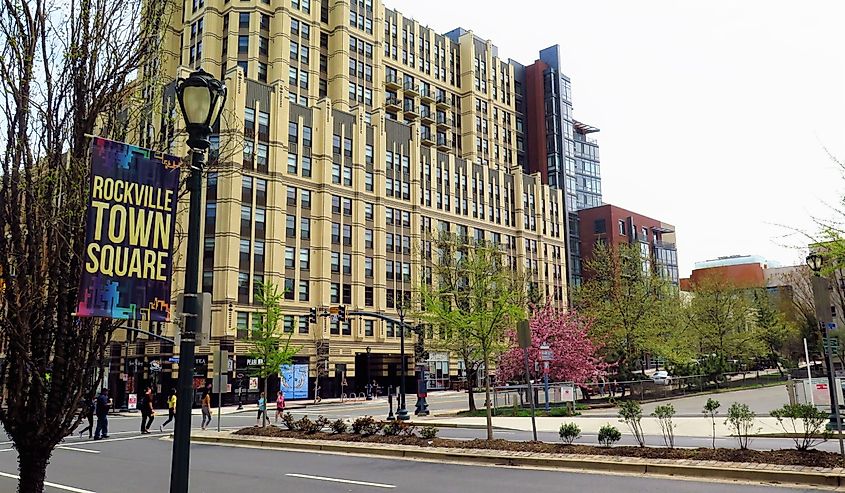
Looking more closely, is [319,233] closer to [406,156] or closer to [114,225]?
[406,156]

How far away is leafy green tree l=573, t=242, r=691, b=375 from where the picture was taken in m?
43.0

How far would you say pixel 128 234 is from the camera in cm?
755

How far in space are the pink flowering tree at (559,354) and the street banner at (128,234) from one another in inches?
1231

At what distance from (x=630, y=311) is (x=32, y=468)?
39491mm

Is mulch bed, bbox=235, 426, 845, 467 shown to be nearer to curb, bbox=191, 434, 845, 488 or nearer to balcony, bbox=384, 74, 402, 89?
curb, bbox=191, 434, 845, 488

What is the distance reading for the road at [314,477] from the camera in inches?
483

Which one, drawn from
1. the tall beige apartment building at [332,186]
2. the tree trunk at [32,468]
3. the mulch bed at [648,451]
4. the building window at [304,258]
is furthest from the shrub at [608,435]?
the building window at [304,258]

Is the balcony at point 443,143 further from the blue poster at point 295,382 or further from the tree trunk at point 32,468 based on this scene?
the tree trunk at point 32,468

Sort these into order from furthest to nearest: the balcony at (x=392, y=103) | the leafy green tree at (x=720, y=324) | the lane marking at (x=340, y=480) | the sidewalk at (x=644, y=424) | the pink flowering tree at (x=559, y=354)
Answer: the balcony at (x=392, y=103) < the leafy green tree at (x=720, y=324) < the pink flowering tree at (x=559, y=354) < the sidewalk at (x=644, y=424) < the lane marking at (x=340, y=480)

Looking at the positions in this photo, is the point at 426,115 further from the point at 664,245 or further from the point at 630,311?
the point at 664,245

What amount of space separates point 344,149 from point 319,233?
8.93m

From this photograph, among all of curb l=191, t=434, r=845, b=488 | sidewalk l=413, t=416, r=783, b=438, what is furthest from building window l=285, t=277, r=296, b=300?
curb l=191, t=434, r=845, b=488

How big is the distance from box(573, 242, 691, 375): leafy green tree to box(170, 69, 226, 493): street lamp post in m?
38.3

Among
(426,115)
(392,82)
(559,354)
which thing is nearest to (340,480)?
(559,354)
